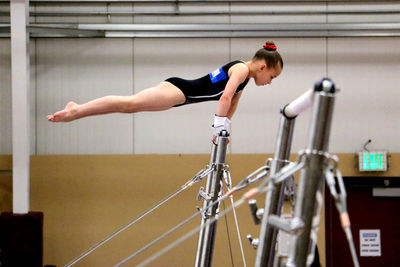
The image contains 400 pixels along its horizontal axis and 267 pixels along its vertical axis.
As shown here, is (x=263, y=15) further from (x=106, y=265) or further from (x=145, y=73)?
(x=106, y=265)

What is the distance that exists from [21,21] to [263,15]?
3151 mm

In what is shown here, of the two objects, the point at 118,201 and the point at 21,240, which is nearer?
the point at 21,240

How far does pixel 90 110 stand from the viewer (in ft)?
11.5

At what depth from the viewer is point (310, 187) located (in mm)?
1327

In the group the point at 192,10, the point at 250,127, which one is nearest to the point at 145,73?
the point at 192,10

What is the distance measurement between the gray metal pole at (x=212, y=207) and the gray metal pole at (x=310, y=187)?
1777 mm

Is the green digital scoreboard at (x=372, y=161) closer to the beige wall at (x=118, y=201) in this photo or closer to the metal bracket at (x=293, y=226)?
the beige wall at (x=118, y=201)

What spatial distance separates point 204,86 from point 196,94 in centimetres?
9

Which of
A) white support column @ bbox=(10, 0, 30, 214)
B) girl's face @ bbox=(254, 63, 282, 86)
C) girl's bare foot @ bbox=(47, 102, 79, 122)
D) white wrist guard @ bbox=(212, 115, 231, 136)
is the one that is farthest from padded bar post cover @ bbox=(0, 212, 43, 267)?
girl's face @ bbox=(254, 63, 282, 86)

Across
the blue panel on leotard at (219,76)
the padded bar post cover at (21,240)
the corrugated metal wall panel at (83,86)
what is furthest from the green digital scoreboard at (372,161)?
the padded bar post cover at (21,240)

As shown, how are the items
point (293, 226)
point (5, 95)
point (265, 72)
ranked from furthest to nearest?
point (5, 95) → point (265, 72) → point (293, 226)

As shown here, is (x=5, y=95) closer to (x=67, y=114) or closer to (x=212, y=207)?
(x=67, y=114)

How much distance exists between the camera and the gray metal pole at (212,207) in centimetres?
311

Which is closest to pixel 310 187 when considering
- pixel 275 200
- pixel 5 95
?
pixel 275 200
